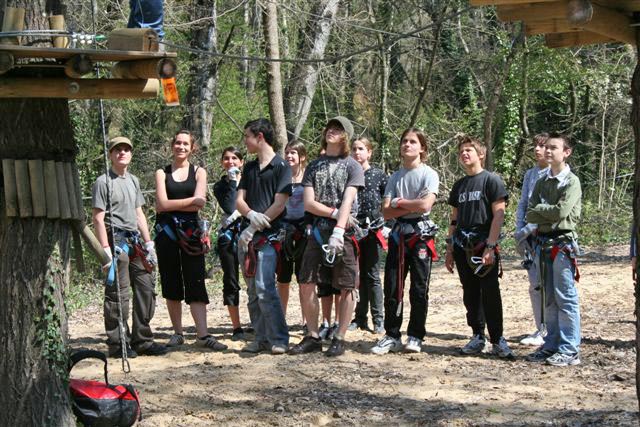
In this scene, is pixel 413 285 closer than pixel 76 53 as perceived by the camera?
No

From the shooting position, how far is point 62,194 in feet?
18.8

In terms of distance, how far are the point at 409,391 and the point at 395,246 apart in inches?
60.8

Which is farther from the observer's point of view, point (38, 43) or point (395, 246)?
point (395, 246)

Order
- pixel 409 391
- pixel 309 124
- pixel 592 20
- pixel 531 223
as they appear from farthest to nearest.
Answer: pixel 309 124 → pixel 531 223 → pixel 409 391 → pixel 592 20

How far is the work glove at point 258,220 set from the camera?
26.7 ft

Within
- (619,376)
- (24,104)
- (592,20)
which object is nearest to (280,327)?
(619,376)

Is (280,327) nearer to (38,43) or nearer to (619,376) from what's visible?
(619,376)

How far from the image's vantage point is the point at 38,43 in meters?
5.50

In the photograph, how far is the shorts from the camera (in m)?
8.12

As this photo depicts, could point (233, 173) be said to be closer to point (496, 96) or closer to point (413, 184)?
point (413, 184)

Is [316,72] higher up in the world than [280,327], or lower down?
higher up

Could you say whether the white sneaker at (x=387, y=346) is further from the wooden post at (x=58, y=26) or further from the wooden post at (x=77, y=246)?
the wooden post at (x=58, y=26)

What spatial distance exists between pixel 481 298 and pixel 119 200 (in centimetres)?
328

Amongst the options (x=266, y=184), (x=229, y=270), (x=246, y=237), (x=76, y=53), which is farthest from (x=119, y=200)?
(x=76, y=53)
